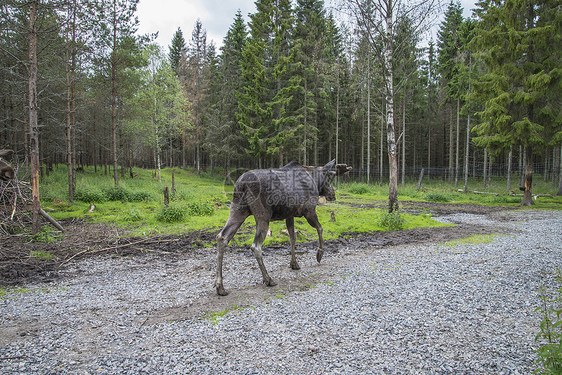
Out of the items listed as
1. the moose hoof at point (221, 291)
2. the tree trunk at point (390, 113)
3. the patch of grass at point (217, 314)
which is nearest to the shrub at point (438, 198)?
the tree trunk at point (390, 113)

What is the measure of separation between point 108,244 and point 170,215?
3538 mm

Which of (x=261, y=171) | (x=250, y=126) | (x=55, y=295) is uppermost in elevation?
(x=250, y=126)

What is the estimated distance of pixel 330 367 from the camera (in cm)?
297

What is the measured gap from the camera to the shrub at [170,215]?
11.8 m

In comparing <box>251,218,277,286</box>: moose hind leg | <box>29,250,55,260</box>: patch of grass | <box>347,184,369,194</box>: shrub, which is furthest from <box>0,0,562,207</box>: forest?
<box>251,218,277,286</box>: moose hind leg

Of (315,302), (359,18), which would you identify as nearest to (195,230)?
(315,302)

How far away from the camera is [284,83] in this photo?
98.1 feet

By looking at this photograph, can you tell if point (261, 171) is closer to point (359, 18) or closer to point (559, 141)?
point (359, 18)

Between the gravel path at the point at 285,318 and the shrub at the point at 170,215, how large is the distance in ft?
15.7

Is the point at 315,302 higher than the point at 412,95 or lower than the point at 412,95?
lower

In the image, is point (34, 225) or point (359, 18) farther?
point (359, 18)

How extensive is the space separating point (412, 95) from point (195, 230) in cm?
3343

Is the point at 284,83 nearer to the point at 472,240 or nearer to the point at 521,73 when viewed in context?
the point at 521,73

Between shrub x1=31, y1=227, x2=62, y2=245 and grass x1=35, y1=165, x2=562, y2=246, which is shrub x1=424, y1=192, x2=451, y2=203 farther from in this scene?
shrub x1=31, y1=227, x2=62, y2=245
